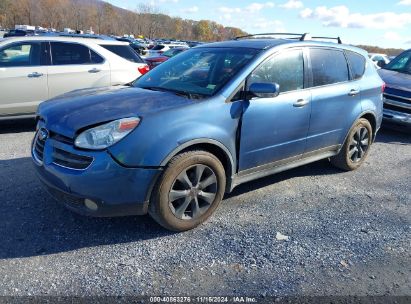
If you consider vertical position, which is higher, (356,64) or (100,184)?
(356,64)

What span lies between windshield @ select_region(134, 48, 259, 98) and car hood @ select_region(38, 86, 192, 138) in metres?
0.29

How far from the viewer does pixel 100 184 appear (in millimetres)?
3076

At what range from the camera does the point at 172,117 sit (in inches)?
131

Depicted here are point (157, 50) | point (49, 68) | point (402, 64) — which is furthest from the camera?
point (157, 50)

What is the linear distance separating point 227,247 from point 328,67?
2694mm

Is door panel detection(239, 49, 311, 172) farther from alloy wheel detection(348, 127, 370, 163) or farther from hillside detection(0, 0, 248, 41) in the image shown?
hillside detection(0, 0, 248, 41)

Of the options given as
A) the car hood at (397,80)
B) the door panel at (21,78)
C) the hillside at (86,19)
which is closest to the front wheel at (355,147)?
the car hood at (397,80)

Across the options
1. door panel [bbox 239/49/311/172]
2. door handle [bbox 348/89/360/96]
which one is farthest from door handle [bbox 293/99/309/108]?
door handle [bbox 348/89/360/96]

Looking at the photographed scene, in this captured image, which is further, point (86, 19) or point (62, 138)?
point (86, 19)

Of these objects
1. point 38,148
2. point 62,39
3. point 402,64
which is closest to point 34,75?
point 62,39

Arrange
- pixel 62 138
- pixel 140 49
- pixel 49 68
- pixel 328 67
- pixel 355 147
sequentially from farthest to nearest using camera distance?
pixel 140 49
pixel 49 68
pixel 355 147
pixel 328 67
pixel 62 138

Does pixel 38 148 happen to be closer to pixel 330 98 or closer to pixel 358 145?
pixel 330 98

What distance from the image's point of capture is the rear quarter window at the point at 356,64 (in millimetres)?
5223

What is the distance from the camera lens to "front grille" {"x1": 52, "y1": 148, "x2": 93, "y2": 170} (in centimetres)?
309
